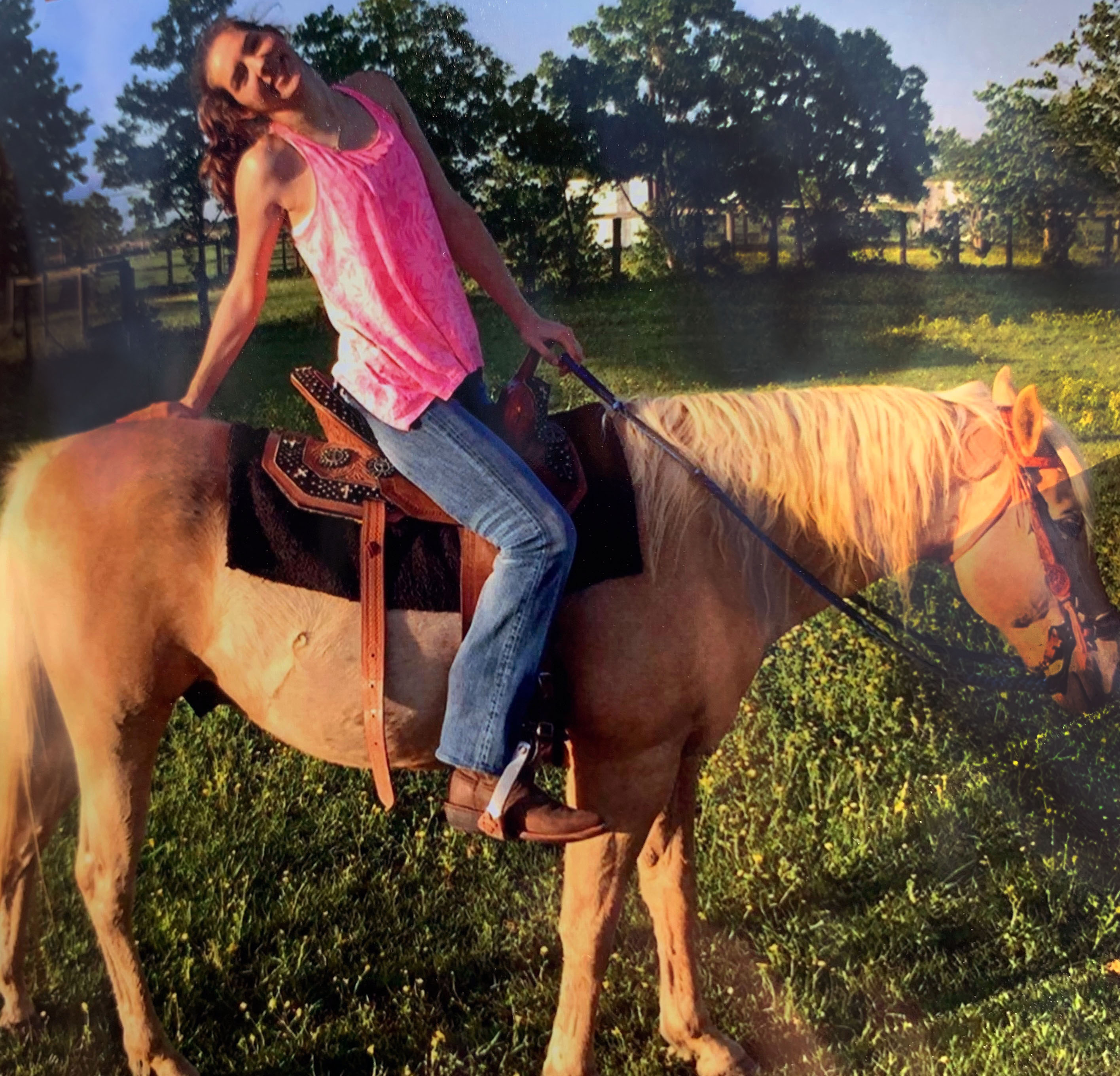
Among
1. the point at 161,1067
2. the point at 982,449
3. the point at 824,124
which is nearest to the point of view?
the point at 982,449

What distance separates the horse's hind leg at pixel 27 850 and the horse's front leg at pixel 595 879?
1.46 meters

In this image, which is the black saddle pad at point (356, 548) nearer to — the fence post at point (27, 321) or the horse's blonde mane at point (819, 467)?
the horse's blonde mane at point (819, 467)

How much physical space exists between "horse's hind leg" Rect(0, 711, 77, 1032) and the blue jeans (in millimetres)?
1268

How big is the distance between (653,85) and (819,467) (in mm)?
1255

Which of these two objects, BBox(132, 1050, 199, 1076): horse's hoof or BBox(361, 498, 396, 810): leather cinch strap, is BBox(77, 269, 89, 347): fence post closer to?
BBox(361, 498, 396, 810): leather cinch strap

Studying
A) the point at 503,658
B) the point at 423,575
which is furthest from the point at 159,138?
the point at 503,658

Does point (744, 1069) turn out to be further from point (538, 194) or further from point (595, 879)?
point (538, 194)

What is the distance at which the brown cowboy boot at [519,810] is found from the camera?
2248mm

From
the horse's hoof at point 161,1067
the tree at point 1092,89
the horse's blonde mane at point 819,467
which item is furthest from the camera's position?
the tree at point 1092,89

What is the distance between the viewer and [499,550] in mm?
2217

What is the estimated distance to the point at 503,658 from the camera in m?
2.18

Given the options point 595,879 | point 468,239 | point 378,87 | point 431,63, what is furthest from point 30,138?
point 595,879

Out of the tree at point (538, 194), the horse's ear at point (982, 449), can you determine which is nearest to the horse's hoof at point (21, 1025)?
the tree at point (538, 194)

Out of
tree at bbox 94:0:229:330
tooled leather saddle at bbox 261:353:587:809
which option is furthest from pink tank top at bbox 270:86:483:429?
tree at bbox 94:0:229:330
